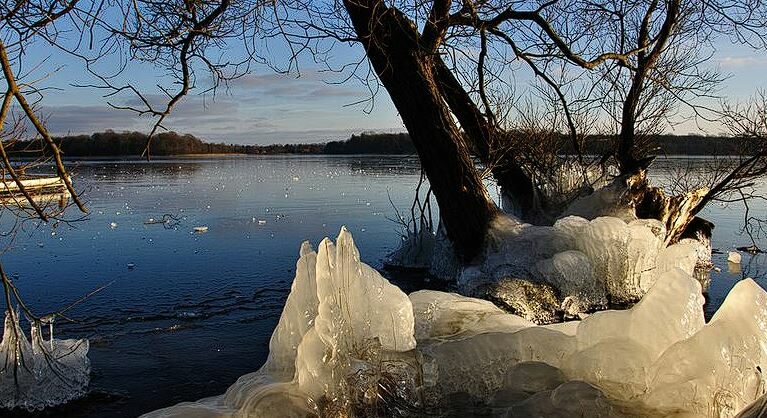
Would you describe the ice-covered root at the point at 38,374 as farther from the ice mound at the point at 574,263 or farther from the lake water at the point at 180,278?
the ice mound at the point at 574,263

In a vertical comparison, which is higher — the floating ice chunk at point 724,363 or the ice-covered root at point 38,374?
the floating ice chunk at point 724,363

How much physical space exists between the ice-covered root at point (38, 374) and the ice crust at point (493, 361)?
5.70ft

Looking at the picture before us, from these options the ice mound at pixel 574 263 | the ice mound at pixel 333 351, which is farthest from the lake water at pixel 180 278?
the ice mound at pixel 333 351

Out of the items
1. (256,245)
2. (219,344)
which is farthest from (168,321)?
(256,245)

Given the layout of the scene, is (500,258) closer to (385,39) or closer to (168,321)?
(385,39)

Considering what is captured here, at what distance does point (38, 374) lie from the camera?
4.59 meters

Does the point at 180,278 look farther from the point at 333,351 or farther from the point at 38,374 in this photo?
the point at 333,351

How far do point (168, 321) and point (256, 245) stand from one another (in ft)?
15.4

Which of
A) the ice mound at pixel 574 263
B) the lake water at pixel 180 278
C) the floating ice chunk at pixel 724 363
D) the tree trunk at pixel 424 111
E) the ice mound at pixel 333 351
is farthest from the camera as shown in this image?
the ice mound at pixel 574 263

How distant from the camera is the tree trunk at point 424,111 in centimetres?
725

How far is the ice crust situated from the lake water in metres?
1.72

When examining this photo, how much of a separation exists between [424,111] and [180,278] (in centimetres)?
390

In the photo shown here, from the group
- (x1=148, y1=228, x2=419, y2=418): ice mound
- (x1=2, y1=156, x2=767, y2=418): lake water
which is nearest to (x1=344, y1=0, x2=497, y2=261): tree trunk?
(x1=2, y1=156, x2=767, y2=418): lake water

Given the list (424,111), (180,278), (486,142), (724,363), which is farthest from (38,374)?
(486,142)
